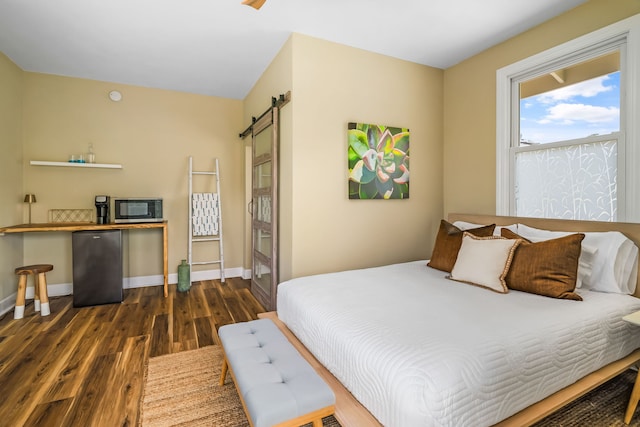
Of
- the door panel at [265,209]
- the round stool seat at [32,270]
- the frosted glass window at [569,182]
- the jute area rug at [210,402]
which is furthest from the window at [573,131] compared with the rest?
the round stool seat at [32,270]

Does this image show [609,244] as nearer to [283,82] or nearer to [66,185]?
[283,82]

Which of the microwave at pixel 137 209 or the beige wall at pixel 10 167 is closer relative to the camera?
the beige wall at pixel 10 167

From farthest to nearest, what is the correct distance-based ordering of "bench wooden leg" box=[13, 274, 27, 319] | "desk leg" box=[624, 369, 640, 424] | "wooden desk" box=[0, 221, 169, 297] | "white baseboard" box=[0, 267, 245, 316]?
1. "white baseboard" box=[0, 267, 245, 316]
2. "wooden desk" box=[0, 221, 169, 297]
3. "bench wooden leg" box=[13, 274, 27, 319]
4. "desk leg" box=[624, 369, 640, 424]

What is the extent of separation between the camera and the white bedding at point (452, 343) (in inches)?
43.8

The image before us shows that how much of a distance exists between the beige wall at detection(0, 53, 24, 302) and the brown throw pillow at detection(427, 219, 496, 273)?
13.8ft

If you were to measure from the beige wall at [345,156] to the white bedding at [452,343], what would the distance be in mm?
801

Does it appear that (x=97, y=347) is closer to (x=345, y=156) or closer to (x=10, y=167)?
(x=10, y=167)

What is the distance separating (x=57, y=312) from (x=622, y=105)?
521 centimetres

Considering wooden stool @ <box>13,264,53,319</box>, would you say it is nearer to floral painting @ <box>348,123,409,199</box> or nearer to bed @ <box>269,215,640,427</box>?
bed @ <box>269,215,640,427</box>

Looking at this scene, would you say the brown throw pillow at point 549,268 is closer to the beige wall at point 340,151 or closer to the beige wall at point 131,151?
the beige wall at point 340,151

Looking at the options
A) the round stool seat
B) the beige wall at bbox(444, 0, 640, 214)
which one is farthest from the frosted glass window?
the round stool seat

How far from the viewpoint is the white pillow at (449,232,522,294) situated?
6.66 feet

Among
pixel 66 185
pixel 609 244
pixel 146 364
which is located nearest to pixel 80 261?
pixel 66 185

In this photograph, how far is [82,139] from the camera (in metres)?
3.71
